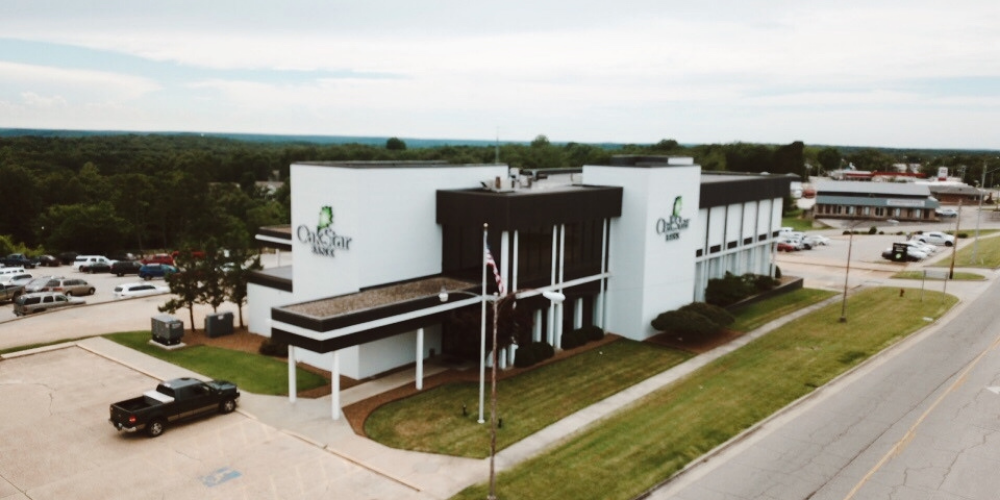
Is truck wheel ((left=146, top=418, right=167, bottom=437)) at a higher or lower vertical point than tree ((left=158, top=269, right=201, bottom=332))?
lower

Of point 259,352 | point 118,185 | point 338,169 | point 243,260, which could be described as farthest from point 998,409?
point 118,185

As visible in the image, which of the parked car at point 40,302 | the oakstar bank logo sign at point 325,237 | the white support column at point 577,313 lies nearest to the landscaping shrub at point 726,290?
the white support column at point 577,313

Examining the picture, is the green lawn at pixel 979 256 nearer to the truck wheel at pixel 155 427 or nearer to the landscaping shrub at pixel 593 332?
the landscaping shrub at pixel 593 332

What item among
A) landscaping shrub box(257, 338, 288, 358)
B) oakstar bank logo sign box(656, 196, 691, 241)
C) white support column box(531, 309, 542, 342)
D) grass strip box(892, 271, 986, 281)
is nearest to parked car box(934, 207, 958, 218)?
grass strip box(892, 271, 986, 281)

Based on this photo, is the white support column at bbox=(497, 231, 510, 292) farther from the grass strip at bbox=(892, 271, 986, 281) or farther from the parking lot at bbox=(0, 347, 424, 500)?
the grass strip at bbox=(892, 271, 986, 281)

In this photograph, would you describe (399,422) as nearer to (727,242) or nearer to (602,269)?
(602,269)

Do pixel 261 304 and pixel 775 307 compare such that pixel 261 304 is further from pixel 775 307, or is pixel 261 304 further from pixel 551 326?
pixel 775 307

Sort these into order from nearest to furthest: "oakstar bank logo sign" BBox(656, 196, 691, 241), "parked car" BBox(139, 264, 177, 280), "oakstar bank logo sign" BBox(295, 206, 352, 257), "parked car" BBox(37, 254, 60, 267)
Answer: "oakstar bank logo sign" BBox(295, 206, 352, 257) → "oakstar bank logo sign" BBox(656, 196, 691, 241) → "parked car" BBox(139, 264, 177, 280) → "parked car" BBox(37, 254, 60, 267)
